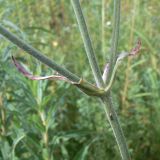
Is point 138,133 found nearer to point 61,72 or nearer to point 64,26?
point 61,72

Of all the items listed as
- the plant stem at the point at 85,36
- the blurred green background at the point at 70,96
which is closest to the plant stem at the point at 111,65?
the plant stem at the point at 85,36

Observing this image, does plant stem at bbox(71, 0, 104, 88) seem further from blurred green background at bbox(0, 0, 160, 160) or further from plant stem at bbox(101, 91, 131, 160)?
blurred green background at bbox(0, 0, 160, 160)

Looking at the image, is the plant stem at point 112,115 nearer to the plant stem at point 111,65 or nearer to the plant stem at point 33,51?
the plant stem at point 111,65

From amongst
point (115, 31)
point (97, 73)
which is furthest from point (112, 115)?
point (115, 31)

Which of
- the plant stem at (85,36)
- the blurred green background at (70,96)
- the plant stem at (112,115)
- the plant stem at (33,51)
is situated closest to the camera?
the plant stem at (33,51)

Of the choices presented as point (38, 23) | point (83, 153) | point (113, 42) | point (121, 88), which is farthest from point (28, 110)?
point (38, 23)

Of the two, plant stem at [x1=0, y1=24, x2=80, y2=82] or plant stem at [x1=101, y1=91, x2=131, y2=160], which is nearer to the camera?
plant stem at [x1=0, y1=24, x2=80, y2=82]

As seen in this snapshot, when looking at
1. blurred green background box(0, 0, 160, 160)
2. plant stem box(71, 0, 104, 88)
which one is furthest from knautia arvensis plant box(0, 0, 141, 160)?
blurred green background box(0, 0, 160, 160)

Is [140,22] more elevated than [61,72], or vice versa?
[61,72]
